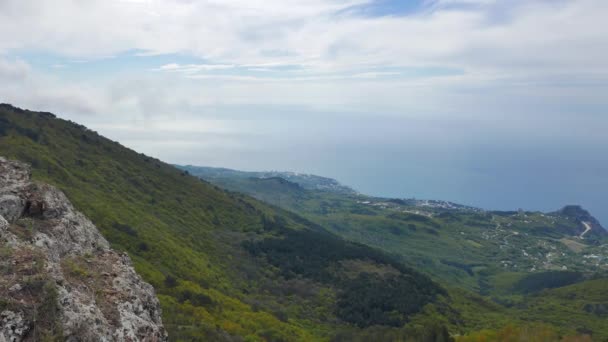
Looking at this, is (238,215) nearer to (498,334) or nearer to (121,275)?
(498,334)

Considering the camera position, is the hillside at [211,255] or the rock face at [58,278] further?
the hillside at [211,255]

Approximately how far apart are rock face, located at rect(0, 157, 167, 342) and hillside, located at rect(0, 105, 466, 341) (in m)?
21.1

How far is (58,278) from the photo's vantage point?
15172mm

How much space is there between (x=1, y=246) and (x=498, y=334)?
63382 mm

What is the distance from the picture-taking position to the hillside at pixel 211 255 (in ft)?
205

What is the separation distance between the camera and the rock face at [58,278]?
13.5 metres

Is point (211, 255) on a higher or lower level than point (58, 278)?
lower

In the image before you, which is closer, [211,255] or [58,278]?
[58,278]

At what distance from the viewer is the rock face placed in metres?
13.5

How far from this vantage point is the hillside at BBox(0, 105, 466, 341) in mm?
62562

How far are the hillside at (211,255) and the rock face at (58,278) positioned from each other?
2108 centimetres

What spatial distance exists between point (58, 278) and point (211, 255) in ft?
276

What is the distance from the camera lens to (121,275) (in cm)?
2003

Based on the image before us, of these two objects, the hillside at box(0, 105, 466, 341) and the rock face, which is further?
the hillside at box(0, 105, 466, 341)
